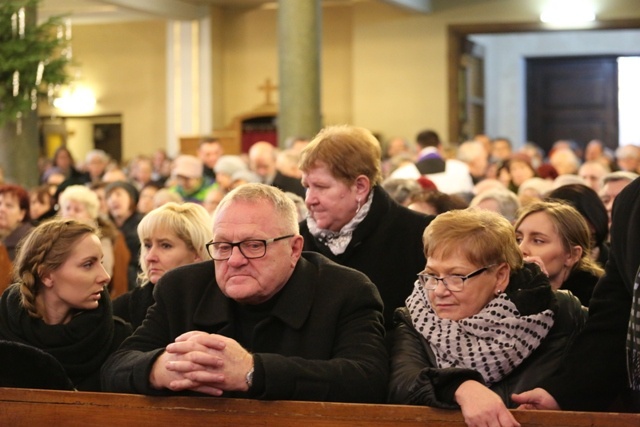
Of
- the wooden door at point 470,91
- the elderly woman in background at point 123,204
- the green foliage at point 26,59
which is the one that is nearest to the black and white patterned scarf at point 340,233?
the elderly woman in background at point 123,204

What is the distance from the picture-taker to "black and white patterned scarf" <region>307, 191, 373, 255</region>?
15.6ft

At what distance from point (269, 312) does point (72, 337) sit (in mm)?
890

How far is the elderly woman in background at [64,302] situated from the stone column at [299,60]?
931 cm

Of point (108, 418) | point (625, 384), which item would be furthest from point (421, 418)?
point (108, 418)

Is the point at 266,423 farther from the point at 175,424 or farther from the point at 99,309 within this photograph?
the point at 99,309

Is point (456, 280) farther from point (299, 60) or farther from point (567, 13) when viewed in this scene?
point (567, 13)

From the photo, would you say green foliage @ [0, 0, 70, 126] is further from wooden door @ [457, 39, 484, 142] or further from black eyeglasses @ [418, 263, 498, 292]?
black eyeglasses @ [418, 263, 498, 292]

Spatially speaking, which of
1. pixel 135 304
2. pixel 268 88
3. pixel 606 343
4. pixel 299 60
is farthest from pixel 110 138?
pixel 606 343

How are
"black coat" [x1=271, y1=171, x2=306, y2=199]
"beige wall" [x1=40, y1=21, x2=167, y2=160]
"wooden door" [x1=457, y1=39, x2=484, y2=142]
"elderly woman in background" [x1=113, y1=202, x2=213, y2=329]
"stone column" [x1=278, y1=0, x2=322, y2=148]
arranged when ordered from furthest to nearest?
"beige wall" [x1=40, y1=21, x2=167, y2=160] → "wooden door" [x1=457, y1=39, x2=484, y2=142] → "stone column" [x1=278, y1=0, x2=322, y2=148] → "black coat" [x1=271, y1=171, x2=306, y2=199] → "elderly woman in background" [x1=113, y1=202, x2=213, y2=329]

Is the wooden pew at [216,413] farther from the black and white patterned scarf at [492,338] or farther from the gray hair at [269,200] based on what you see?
the gray hair at [269,200]

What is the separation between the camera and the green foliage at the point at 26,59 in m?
11.8

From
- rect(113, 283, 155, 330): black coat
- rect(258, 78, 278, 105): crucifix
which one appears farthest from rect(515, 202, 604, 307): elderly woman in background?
rect(258, 78, 278, 105): crucifix

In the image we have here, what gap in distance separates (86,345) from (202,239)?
3.66ft

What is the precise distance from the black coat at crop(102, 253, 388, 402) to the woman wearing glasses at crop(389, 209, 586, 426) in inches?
4.6
